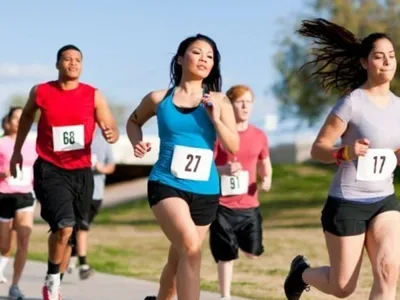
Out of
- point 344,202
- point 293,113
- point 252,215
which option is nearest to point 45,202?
point 252,215

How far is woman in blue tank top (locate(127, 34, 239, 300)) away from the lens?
274 inches

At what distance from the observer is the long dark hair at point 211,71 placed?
7.34m

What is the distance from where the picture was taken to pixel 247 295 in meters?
10.3

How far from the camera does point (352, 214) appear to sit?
6.71m

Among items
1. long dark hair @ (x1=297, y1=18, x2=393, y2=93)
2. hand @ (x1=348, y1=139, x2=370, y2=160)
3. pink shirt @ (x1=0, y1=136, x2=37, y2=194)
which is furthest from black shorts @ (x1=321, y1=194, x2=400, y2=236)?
pink shirt @ (x1=0, y1=136, x2=37, y2=194)

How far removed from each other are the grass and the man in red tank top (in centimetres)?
211

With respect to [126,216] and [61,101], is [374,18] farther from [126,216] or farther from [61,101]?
[61,101]

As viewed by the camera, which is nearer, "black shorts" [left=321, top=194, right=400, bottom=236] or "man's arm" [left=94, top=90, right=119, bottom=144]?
"black shorts" [left=321, top=194, right=400, bottom=236]

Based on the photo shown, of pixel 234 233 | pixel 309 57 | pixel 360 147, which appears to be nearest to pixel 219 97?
pixel 360 147

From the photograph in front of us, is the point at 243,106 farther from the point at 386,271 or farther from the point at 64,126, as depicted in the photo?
the point at 386,271

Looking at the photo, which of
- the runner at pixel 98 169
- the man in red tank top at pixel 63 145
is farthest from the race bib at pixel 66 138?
the runner at pixel 98 169

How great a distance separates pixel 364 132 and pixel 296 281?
5.37ft

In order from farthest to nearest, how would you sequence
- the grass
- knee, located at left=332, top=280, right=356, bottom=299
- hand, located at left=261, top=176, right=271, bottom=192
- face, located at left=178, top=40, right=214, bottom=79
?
the grass → hand, located at left=261, top=176, right=271, bottom=192 → face, located at left=178, top=40, right=214, bottom=79 → knee, located at left=332, top=280, right=356, bottom=299

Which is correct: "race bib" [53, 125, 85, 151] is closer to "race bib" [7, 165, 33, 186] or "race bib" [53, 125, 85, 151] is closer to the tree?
"race bib" [7, 165, 33, 186]
